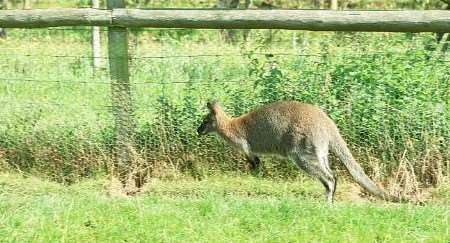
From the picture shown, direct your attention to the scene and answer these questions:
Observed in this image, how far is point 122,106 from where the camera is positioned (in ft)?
24.9

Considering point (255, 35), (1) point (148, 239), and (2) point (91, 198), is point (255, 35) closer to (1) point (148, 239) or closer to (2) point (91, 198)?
(2) point (91, 198)

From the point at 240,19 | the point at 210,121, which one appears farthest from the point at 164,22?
the point at 210,121

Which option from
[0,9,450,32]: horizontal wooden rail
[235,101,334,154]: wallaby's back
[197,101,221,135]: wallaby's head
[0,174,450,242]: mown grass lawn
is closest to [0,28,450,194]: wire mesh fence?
[197,101,221,135]: wallaby's head

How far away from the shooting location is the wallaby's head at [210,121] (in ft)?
24.8

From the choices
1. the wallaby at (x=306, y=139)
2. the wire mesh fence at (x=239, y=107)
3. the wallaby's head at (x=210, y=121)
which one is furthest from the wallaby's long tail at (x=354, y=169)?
the wallaby's head at (x=210, y=121)

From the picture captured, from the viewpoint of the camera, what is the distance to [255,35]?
851 centimetres

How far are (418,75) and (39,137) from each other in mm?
3739

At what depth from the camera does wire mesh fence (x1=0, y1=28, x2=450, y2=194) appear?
746 centimetres

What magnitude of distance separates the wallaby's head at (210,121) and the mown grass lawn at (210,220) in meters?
0.93

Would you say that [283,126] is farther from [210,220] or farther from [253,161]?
[210,220]

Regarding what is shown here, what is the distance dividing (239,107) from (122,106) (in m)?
1.19

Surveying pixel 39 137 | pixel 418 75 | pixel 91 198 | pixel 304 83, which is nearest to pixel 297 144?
pixel 304 83

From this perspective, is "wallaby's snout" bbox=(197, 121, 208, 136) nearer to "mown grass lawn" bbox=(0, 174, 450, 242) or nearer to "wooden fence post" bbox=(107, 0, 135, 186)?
"wooden fence post" bbox=(107, 0, 135, 186)

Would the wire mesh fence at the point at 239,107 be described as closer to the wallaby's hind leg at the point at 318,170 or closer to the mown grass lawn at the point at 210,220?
the wallaby's hind leg at the point at 318,170
